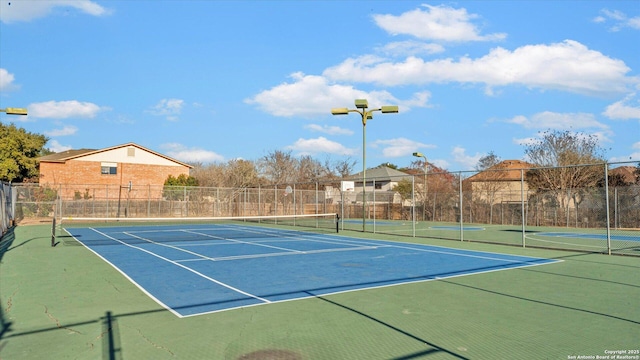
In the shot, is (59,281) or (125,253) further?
(125,253)

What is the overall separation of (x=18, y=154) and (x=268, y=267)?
47427 mm

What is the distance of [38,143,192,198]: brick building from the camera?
47781 millimetres

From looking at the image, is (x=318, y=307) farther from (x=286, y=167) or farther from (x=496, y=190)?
(x=286, y=167)

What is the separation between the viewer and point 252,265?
41.2 feet

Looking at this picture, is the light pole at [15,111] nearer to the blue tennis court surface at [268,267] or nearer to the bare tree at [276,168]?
the blue tennis court surface at [268,267]

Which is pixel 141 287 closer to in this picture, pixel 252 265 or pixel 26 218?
pixel 252 265

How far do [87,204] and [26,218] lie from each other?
4029 mm

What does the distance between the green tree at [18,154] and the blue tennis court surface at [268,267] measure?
3553 centimetres

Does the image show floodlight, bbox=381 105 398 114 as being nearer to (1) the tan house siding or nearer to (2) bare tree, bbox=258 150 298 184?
(1) the tan house siding

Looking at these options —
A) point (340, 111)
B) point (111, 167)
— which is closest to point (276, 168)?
point (111, 167)

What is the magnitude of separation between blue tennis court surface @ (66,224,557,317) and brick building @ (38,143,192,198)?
3219 centimetres

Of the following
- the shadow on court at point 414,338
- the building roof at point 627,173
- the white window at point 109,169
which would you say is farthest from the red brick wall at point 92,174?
the shadow on court at point 414,338

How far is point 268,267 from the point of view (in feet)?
40.0

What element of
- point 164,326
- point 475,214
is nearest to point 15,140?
point 475,214
